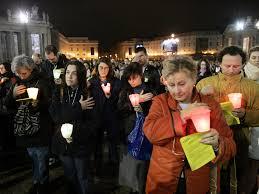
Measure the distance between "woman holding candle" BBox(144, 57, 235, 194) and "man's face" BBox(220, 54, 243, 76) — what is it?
118 centimetres

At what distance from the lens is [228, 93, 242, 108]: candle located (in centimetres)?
356

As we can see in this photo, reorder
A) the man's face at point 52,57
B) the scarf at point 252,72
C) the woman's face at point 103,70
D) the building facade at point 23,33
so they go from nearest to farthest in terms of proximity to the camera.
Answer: the scarf at point 252,72 < the woman's face at point 103,70 < the man's face at point 52,57 < the building facade at point 23,33

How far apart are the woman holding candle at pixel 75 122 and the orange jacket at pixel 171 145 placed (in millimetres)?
1532

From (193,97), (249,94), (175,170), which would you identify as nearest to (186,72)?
(193,97)

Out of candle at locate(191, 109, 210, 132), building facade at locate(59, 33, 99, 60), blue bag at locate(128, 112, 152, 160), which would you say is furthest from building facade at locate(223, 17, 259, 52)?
candle at locate(191, 109, 210, 132)

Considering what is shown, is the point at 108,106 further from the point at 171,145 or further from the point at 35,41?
the point at 35,41

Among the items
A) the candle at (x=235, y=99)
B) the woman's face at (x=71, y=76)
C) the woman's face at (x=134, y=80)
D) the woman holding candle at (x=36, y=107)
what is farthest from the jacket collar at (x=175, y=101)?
the woman holding candle at (x=36, y=107)

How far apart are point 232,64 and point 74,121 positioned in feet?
6.94

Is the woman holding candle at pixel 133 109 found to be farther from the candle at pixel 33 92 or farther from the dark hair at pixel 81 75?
the candle at pixel 33 92

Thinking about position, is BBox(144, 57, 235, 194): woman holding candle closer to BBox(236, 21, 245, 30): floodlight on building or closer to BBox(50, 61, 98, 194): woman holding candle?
BBox(50, 61, 98, 194): woman holding candle

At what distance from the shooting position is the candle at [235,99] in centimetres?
356

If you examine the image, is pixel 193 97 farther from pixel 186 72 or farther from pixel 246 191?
pixel 246 191

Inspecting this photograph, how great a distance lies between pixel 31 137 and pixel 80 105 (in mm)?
1275

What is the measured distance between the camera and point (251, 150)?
14.2 feet
